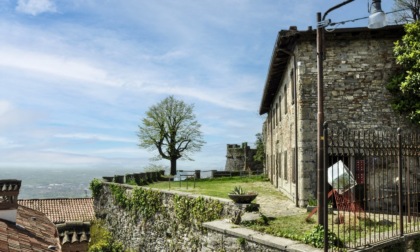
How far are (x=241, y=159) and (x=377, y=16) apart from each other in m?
36.2

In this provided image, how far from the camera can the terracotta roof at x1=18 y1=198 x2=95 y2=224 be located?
3062 centimetres

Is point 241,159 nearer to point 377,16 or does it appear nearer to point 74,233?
point 74,233

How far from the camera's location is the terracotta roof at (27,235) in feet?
24.5

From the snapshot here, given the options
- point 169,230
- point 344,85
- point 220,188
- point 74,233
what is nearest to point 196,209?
point 169,230

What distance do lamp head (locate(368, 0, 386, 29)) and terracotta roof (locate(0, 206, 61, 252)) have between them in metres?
7.63

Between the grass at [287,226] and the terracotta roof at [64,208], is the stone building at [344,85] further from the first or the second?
the terracotta roof at [64,208]

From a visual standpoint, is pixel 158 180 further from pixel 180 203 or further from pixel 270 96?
pixel 180 203

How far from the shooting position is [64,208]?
3234 centimetres

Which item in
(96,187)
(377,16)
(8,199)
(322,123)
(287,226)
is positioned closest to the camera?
(377,16)

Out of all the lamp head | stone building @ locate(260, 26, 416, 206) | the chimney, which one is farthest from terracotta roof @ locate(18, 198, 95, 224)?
the lamp head

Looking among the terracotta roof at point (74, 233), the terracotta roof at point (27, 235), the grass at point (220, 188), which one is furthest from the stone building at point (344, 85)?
the terracotta roof at point (27, 235)

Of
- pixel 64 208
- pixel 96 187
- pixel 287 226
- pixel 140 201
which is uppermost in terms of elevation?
pixel 287 226

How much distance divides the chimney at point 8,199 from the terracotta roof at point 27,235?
1.06 ft

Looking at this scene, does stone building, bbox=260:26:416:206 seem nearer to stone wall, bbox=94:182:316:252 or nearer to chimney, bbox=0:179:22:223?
stone wall, bbox=94:182:316:252
